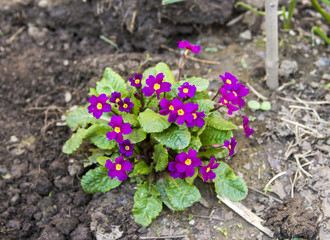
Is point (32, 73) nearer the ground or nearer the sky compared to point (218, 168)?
nearer the sky

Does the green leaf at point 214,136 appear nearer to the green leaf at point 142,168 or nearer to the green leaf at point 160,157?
the green leaf at point 160,157

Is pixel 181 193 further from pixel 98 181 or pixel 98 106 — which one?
pixel 98 106

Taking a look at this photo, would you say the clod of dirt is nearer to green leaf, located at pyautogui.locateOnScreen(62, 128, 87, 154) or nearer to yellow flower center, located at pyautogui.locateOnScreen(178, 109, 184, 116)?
yellow flower center, located at pyautogui.locateOnScreen(178, 109, 184, 116)

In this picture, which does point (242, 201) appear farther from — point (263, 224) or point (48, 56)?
point (48, 56)

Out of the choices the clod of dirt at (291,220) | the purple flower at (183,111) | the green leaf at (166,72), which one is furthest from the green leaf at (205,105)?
the clod of dirt at (291,220)

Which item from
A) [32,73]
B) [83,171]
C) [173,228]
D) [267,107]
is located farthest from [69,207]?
[267,107]

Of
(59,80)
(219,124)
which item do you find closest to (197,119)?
(219,124)

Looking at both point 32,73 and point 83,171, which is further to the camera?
point 32,73
